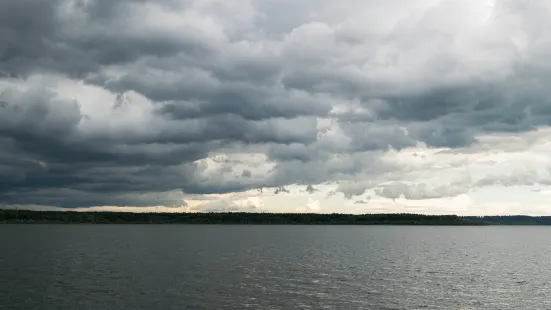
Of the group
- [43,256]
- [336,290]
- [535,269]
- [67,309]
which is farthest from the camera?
[43,256]

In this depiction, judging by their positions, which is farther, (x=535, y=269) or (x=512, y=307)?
(x=535, y=269)

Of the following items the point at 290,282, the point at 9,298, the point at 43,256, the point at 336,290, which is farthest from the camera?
the point at 43,256

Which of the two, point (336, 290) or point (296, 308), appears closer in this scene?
point (296, 308)

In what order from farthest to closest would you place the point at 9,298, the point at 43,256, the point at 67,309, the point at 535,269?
the point at 43,256, the point at 535,269, the point at 9,298, the point at 67,309

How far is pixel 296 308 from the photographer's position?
54094mm

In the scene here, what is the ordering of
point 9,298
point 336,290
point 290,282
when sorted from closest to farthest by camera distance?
point 9,298 → point 336,290 → point 290,282

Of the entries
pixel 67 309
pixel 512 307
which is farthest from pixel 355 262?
pixel 67 309

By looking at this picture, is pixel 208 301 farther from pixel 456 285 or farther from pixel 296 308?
pixel 456 285

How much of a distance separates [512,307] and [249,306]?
3097 centimetres

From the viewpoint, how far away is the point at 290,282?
72.8 m

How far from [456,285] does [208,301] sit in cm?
3873

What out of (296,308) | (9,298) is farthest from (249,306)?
(9,298)

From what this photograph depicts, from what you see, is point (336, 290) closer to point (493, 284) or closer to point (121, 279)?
point (493, 284)

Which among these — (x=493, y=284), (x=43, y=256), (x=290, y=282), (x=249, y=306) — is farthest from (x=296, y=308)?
(x=43, y=256)
